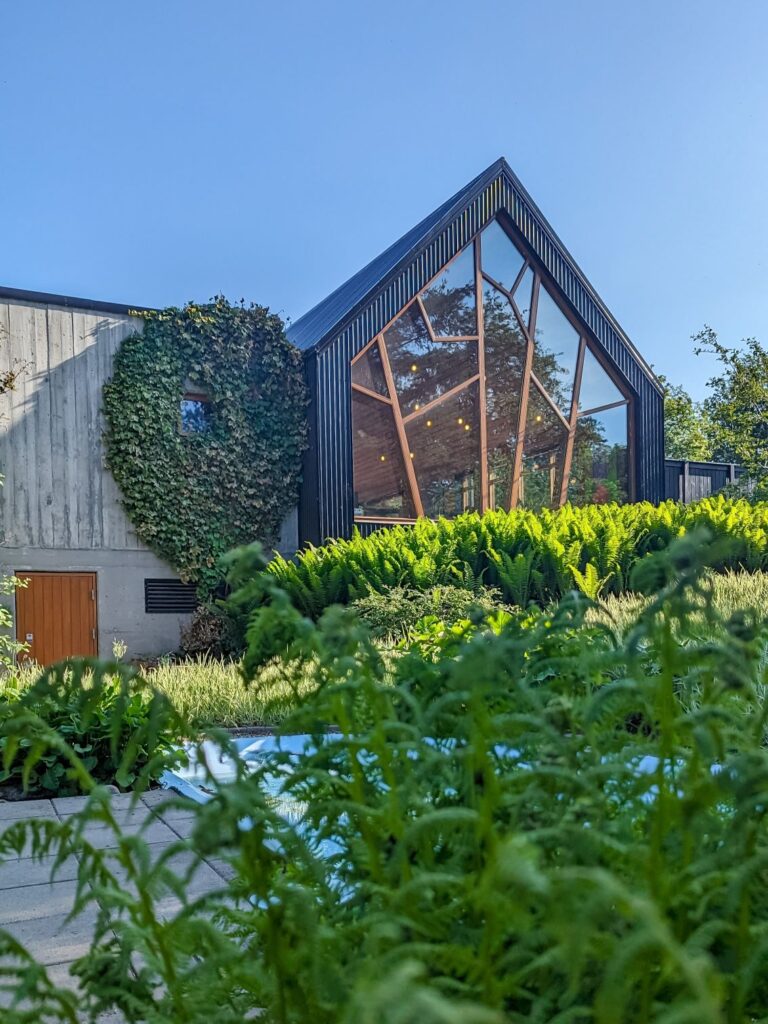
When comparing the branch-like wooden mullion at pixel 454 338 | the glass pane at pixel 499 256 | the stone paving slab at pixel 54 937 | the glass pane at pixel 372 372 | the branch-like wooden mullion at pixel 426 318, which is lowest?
the stone paving slab at pixel 54 937

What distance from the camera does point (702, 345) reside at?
51.6 feet

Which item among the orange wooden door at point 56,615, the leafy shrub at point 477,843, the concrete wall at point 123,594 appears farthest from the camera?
the concrete wall at point 123,594

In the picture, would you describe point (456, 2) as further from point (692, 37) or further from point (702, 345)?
point (702, 345)

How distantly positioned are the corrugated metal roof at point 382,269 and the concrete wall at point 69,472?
2604mm

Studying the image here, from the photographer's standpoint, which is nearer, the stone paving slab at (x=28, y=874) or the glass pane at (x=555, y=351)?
the stone paving slab at (x=28, y=874)

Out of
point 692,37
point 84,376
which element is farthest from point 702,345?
point 84,376

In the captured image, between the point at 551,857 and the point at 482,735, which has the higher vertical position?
the point at 482,735

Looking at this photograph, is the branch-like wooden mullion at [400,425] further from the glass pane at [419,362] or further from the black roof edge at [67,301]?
the black roof edge at [67,301]

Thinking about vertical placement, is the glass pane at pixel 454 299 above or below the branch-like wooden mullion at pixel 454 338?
above

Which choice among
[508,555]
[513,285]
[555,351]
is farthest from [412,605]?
[513,285]

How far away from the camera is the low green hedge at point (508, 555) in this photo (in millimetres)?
6871

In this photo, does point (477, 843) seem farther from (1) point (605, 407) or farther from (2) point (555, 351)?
(1) point (605, 407)

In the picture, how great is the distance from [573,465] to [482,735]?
11.1 meters

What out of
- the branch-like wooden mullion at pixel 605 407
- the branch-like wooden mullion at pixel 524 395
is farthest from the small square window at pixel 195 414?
the branch-like wooden mullion at pixel 605 407
